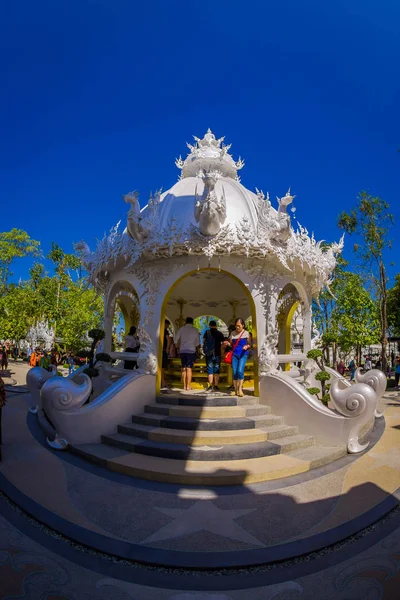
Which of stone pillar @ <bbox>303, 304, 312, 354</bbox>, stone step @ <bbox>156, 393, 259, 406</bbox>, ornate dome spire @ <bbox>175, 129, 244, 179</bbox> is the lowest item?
stone step @ <bbox>156, 393, 259, 406</bbox>

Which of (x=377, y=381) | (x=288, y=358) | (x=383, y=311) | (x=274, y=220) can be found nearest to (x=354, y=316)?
(x=383, y=311)

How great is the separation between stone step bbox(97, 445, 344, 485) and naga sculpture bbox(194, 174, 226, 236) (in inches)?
150

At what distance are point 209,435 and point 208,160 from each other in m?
6.72

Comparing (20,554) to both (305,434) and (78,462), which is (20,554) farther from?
(305,434)

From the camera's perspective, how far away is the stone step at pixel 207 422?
557 cm

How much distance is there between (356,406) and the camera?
5.42m

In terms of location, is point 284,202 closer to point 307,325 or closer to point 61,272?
point 307,325

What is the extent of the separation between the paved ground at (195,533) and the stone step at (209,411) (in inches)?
63.0

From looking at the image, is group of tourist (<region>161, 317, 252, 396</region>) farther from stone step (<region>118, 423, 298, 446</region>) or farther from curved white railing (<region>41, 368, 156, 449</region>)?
curved white railing (<region>41, 368, 156, 449</region>)

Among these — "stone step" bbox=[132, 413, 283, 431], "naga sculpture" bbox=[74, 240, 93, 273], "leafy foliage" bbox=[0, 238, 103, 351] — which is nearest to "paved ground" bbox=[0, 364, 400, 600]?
"stone step" bbox=[132, 413, 283, 431]

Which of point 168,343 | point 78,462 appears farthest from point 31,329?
point 78,462

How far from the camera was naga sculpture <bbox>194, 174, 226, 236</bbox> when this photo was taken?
6111 millimetres

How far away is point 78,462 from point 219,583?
307cm

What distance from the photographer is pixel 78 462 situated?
512 centimetres
